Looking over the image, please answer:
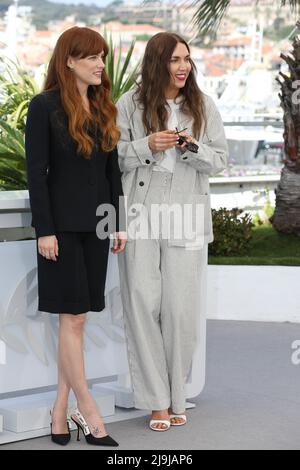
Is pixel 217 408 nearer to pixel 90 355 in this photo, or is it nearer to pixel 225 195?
pixel 90 355

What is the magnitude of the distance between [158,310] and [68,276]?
25.4 inches

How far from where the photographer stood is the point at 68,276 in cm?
462

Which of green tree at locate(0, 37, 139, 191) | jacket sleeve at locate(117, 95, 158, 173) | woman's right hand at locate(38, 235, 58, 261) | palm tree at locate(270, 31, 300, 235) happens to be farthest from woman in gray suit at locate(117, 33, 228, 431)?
palm tree at locate(270, 31, 300, 235)

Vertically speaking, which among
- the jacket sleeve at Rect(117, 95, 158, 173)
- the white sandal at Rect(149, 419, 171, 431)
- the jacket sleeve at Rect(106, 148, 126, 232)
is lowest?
the white sandal at Rect(149, 419, 171, 431)

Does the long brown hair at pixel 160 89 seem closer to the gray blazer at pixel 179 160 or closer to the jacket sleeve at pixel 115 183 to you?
the gray blazer at pixel 179 160

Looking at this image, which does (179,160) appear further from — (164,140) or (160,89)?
(160,89)

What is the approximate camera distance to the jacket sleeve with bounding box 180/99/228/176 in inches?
197

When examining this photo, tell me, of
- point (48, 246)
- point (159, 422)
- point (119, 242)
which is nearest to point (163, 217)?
point (119, 242)

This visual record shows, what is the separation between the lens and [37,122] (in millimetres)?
4582

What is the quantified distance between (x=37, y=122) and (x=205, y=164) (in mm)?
874

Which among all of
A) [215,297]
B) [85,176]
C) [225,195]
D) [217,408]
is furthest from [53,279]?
[225,195]

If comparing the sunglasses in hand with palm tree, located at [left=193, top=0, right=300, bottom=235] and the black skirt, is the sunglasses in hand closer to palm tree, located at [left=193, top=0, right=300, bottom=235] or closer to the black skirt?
the black skirt

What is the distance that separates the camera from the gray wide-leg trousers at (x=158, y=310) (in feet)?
16.5

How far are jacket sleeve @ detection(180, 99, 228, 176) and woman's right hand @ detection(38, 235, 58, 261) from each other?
2.66ft
